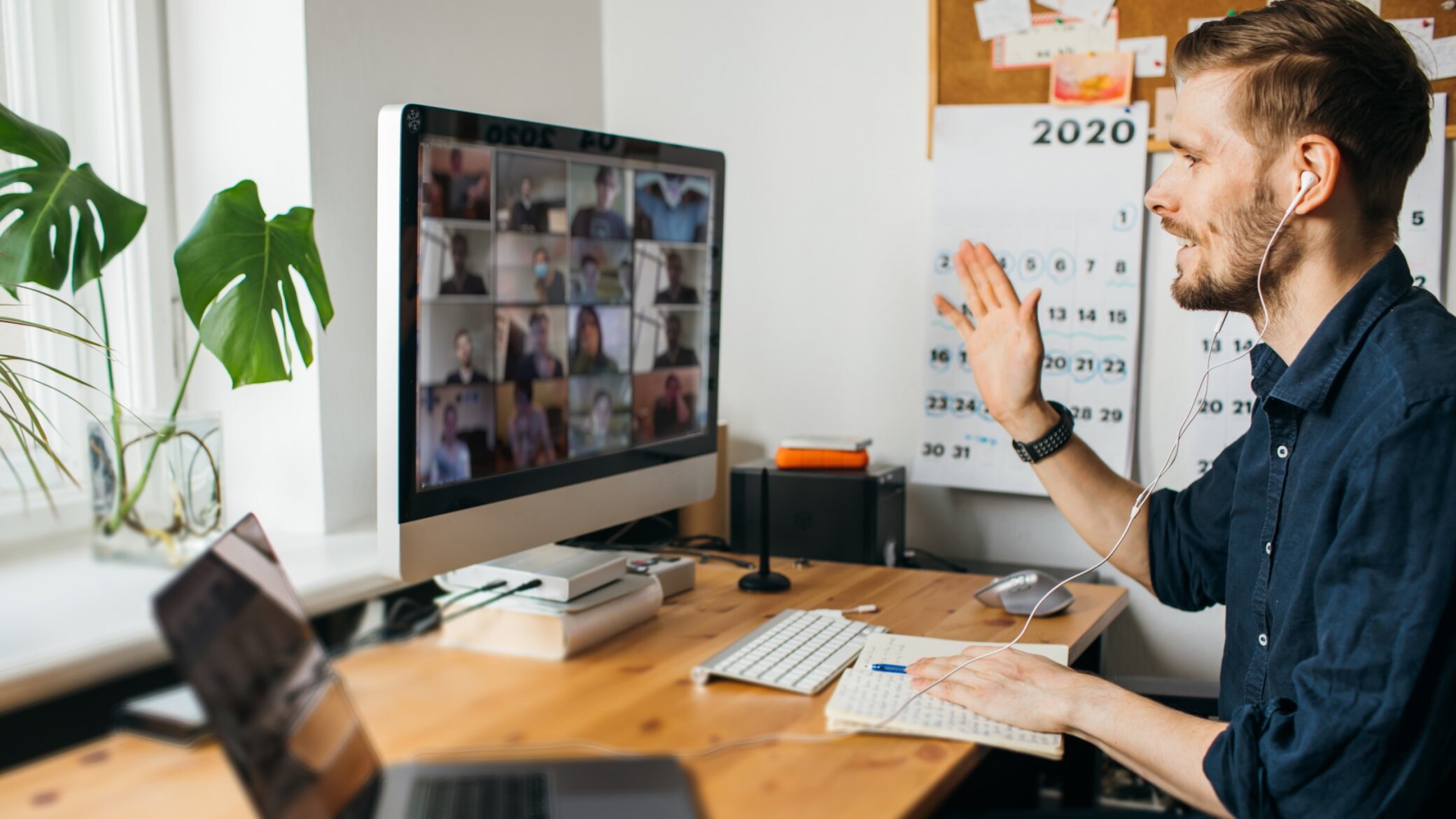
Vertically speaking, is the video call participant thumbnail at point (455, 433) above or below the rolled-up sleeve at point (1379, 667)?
above

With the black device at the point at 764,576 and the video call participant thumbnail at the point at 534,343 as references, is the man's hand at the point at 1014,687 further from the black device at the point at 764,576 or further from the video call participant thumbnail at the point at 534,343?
the video call participant thumbnail at the point at 534,343

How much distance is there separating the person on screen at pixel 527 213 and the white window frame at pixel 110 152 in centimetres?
72

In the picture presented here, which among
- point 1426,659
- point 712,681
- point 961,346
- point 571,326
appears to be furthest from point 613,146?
point 1426,659

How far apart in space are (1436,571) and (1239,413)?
35.0 inches

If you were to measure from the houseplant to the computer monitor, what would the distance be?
0.88 feet

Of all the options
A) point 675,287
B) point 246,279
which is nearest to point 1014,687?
point 675,287

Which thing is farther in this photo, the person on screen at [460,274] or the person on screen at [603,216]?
the person on screen at [603,216]

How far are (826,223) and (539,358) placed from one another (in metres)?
0.93

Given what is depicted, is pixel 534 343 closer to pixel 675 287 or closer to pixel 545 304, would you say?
pixel 545 304

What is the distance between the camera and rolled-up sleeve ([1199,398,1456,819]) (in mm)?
926

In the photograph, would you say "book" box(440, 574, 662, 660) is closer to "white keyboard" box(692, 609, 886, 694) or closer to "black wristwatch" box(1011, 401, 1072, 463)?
"white keyboard" box(692, 609, 886, 694)

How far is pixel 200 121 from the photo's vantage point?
1.66 metres

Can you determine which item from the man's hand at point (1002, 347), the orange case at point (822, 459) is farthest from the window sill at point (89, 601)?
the man's hand at point (1002, 347)

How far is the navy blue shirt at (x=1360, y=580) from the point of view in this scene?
932 millimetres
